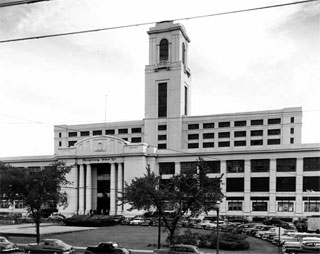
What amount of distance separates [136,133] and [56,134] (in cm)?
2239

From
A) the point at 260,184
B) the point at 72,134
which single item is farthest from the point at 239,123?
the point at 72,134

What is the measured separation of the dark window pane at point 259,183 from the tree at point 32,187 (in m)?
36.6

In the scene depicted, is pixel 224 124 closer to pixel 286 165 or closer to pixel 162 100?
pixel 162 100

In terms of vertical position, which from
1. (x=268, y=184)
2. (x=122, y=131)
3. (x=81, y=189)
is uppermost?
(x=122, y=131)

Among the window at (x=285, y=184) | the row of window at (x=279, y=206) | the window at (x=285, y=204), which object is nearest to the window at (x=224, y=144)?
the row of window at (x=279, y=206)

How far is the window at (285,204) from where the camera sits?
53844 mm

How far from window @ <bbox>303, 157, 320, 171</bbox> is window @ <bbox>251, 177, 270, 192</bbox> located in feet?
20.1

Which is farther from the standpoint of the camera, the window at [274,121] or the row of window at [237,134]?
the row of window at [237,134]

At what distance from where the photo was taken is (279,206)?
54.7 meters

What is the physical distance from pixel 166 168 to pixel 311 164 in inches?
933

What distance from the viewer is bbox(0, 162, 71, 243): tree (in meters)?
26.8

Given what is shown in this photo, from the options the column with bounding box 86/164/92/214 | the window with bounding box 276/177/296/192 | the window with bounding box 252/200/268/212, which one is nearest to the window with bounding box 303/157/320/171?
the window with bounding box 276/177/296/192

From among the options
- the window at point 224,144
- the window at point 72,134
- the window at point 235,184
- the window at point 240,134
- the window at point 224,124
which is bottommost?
the window at point 235,184

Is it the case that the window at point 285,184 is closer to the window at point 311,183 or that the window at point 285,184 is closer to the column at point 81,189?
the window at point 311,183
